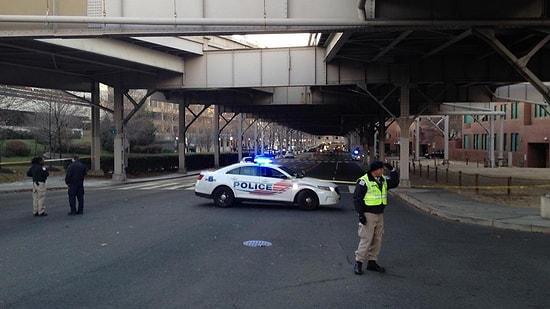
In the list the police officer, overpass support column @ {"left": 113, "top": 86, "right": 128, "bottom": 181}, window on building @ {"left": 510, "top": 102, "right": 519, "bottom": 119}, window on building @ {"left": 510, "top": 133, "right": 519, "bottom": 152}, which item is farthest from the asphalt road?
window on building @ {"left": 510, "top": 133, "right": 519, "bottom": 152}

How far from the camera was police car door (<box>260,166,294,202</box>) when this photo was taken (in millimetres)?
15336

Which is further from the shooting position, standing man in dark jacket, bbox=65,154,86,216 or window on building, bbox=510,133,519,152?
window on building, bbox=510,133,519,152

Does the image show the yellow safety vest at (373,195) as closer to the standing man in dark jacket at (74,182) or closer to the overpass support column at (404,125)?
the standing man in dark jacket at (74,182)

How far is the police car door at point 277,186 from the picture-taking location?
1534 centimetres

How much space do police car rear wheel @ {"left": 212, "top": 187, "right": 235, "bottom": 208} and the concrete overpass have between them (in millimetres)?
4887

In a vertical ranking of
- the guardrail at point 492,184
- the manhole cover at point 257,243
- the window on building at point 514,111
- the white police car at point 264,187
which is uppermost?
the window on building at point 514,111

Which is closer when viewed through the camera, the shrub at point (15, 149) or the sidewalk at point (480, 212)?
the sidewalk at point (480, 212)

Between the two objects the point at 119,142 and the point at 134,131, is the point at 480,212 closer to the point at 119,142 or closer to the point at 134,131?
the point at 119,142

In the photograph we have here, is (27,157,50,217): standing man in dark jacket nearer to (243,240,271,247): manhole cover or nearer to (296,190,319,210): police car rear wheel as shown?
(243,240,271,247): manhole cover

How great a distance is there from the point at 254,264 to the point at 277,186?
7.46 metres

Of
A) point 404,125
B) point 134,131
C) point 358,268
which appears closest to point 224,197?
point 358,268

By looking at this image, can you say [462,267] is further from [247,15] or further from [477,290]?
[247,15]

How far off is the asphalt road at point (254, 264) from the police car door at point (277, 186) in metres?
1.71

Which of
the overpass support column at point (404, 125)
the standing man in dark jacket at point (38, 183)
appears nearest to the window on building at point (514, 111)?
the overpass support column at point (404, 125)
